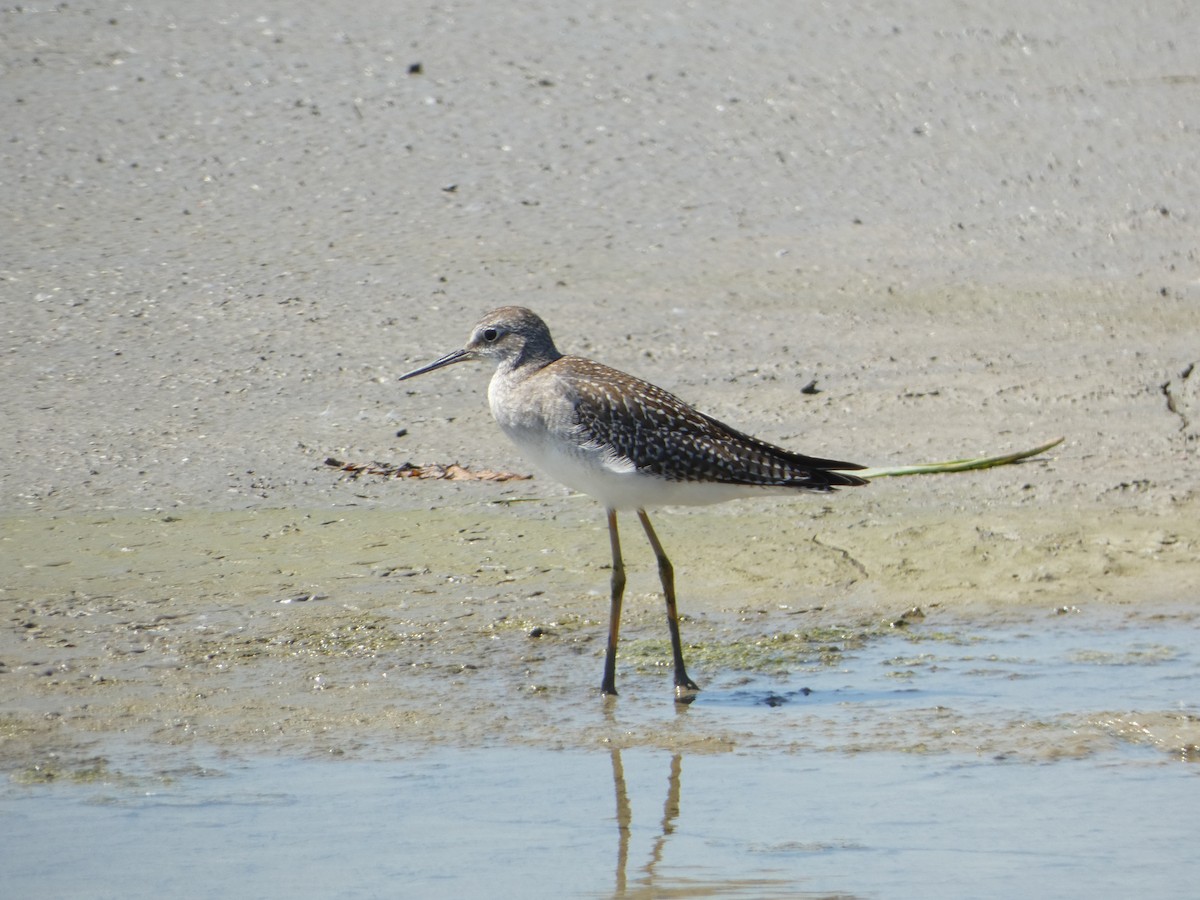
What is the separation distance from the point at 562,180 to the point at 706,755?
6.13 metres

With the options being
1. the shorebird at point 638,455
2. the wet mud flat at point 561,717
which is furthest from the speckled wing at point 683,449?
the wet mud flat at point 561,717

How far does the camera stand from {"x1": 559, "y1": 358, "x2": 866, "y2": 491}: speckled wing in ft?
20.5

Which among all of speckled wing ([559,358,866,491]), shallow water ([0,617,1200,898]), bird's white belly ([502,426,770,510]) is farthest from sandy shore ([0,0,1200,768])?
speckled wing ([559,358,866,491])

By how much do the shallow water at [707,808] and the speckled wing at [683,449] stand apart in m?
0.71

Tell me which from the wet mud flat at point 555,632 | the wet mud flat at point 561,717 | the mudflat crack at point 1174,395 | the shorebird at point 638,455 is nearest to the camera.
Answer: the wet mud flat at point 561,717

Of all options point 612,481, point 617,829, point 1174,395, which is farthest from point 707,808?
point 1174,395

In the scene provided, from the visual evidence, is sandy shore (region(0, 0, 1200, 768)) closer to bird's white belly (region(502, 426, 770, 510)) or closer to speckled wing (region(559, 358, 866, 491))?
bird's white belly (region(502, 426, 770, 510))

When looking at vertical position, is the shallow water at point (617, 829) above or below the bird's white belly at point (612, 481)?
below

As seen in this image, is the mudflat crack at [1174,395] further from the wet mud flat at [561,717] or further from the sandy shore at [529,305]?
the wet mud flat at [561,717]

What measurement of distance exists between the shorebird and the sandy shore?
16.3 inches

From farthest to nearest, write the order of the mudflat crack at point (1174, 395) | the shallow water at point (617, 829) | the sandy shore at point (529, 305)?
the mudflat crack at point (1174, 395) < the sandy shore at point (529, 305) < the shallow water at point (617, 829)

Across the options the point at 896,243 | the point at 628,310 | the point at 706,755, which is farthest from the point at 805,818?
the point at 896,243

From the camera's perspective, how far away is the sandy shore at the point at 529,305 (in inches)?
267

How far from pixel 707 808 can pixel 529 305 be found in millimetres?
4852
